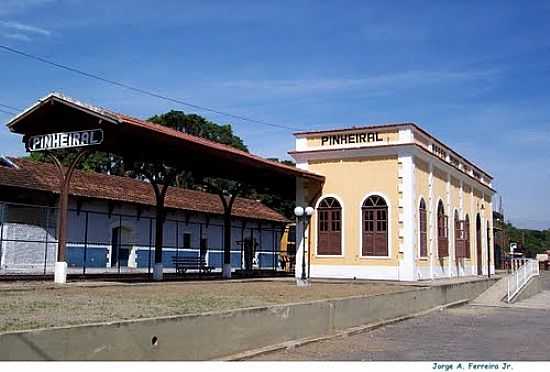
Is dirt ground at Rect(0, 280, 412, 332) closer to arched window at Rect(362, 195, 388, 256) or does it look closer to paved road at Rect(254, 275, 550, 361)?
paved road at Rect(254, 275, 550, 361)

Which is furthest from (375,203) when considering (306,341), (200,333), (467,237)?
(200,333)

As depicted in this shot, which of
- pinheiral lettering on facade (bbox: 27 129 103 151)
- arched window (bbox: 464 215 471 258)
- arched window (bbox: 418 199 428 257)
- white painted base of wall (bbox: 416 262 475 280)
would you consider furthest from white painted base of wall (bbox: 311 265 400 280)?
pinheiral lettering on facade (bbox: 27 129 103 151)

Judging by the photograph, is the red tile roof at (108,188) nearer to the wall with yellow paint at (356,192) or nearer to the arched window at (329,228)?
the arched window at (329,228)

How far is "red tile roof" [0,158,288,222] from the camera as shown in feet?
91.5

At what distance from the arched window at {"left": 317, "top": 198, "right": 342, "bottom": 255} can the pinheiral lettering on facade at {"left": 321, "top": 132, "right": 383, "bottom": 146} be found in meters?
2.10

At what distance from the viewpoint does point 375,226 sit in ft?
74.7

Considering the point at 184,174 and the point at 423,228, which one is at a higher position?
the point at 184,174

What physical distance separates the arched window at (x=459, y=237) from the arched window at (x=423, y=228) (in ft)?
14.1

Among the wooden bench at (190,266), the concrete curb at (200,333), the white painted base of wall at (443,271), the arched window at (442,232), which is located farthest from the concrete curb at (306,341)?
the wooden bench at (190,266)

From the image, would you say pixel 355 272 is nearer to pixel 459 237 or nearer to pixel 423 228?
pixel 423 228

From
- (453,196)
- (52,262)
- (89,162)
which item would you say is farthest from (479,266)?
(89,162)

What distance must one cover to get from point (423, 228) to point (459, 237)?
5099 millimetres

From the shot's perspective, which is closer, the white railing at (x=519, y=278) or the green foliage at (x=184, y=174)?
the white railing at (x=519, y=278)

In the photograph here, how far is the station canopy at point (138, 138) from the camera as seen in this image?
50.8 feet
